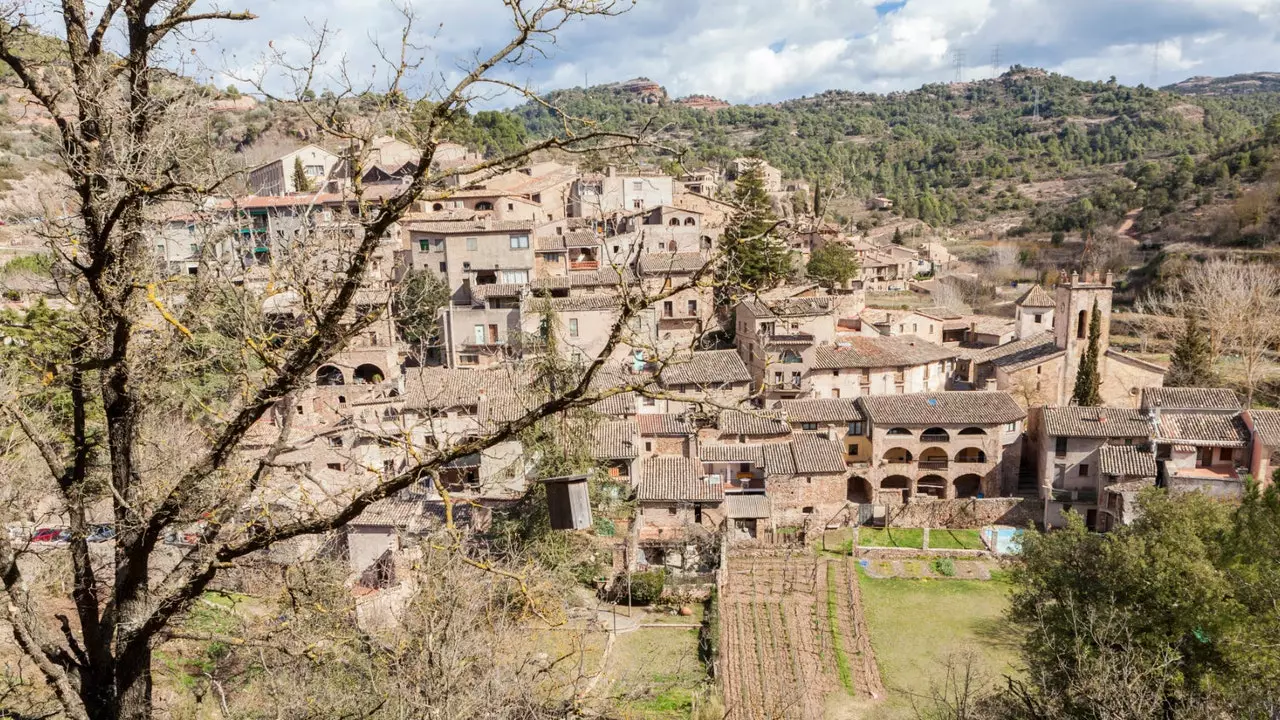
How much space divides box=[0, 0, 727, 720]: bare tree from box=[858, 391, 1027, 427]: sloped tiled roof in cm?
2942

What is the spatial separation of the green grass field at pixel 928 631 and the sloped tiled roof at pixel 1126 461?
23.0ft

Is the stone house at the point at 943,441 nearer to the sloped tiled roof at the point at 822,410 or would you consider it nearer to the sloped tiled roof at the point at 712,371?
the sloped tiled roof at the point at 822,410

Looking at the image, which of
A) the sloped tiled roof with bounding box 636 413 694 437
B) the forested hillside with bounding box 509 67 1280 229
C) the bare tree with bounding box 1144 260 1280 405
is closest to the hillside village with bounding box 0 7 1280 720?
the sloped tiled roof with bounding box 636 413 694 437

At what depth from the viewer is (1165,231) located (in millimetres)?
64312

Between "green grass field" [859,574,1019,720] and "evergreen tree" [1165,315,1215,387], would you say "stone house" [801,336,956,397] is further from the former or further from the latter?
"evergreen tree" [1165,315,1215,387]

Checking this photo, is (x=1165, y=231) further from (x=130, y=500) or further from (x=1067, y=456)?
(x=130, y=500)

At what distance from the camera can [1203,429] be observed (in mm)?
30172

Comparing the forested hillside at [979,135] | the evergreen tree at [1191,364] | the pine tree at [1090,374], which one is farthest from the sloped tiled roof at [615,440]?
the forested hillside at [979,135]

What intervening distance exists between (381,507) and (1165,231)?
66484 millimetres

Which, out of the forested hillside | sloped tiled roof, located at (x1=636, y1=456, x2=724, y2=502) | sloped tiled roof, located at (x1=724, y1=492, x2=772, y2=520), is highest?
the forested hillside

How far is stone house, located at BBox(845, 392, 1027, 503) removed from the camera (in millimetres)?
32344

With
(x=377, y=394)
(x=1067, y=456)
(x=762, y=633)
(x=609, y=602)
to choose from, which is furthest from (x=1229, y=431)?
(x=377, y=394)

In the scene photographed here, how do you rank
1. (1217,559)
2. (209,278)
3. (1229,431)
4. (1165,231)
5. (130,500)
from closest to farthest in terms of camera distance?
1. (209,278)
2. (130,500)
3. (1217,559)
4. (1229,431)
5. (1165,231)

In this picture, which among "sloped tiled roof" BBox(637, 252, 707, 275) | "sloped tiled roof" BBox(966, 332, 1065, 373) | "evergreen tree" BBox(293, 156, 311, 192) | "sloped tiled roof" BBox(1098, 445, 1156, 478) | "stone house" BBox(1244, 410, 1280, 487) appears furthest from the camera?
"evergreen tree" BBox(293, 156, 311, 192)
